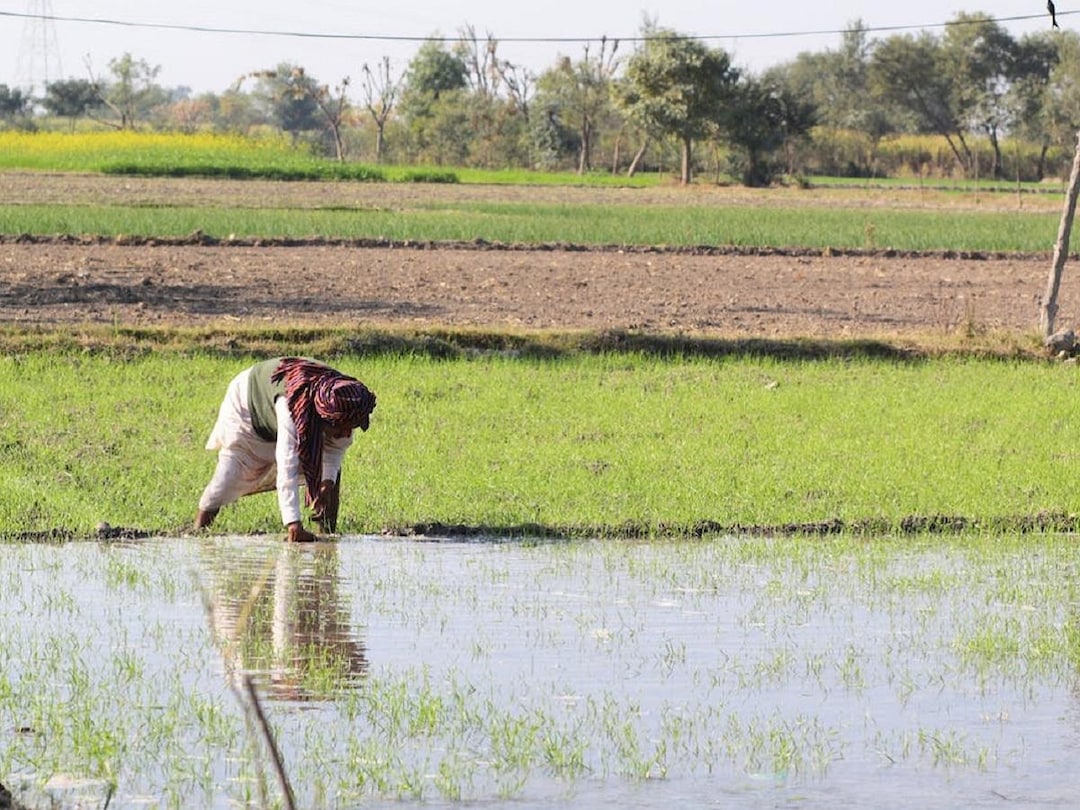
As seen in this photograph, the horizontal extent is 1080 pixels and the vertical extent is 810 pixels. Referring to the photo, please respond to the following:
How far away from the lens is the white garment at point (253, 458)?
7.70 meters

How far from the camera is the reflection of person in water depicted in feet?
20.4

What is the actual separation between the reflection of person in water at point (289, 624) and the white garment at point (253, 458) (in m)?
0.27

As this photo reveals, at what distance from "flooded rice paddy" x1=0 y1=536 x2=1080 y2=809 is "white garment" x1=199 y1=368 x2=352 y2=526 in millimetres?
264

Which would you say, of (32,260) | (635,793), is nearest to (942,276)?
(32,260)

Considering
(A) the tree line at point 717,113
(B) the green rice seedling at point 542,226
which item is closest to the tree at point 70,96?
(A) the tree line at point 717,113

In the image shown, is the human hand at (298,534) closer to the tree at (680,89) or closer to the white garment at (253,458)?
the white garment at (253,458)

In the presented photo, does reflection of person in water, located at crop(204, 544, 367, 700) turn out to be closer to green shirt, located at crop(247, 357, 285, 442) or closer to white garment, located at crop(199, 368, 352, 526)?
white garment, located at crop(199, 368, 352, 526)

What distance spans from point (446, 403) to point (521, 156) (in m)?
56.3

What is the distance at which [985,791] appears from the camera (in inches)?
201

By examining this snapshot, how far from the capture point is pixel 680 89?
5559 centimetres

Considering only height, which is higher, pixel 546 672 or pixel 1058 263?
pixel 1058 263

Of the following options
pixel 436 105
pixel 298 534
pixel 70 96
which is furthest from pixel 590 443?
pixel 70 96

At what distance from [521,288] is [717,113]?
36.7m

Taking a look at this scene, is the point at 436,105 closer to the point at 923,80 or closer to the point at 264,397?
the point at 923,80
